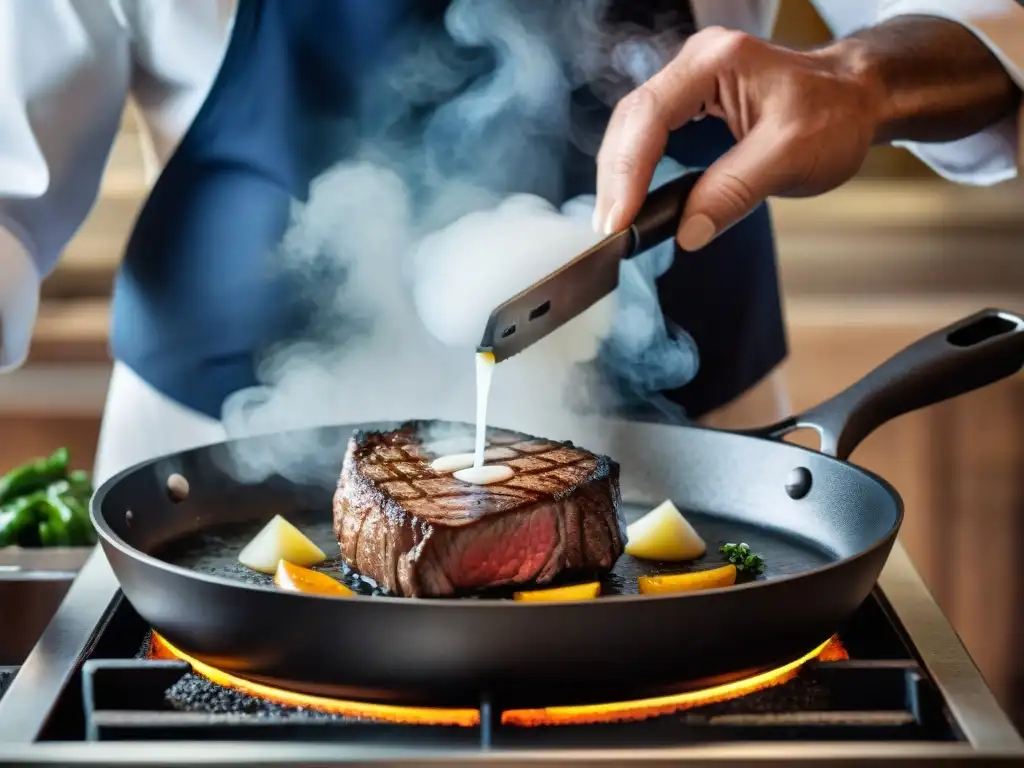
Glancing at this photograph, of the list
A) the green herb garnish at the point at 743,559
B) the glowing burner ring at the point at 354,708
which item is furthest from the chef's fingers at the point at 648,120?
the glowing burner ring at the point at 354,708

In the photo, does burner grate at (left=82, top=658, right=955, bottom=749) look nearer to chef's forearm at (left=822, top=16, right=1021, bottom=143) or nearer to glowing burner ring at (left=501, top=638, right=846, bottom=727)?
glowing burner ring at (left=501, top=638, right=846, bottom=727)

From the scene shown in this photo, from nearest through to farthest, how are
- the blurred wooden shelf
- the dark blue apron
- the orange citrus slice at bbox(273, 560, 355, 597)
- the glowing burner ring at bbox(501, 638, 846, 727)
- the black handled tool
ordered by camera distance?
the glowing burner ring at bbox(501, 638, 846, 727) < the orange citrus slice at bbox(273, 560, 355, 597) < the black handled tool < the dark blue apron < the blurred wooden shelf

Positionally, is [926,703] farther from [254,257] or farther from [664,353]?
[254,257]

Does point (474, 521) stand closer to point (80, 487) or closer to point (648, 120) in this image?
point (648, 120)

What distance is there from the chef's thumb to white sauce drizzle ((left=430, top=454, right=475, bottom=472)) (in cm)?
41

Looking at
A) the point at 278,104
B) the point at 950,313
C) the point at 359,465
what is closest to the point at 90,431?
the point at 278,104

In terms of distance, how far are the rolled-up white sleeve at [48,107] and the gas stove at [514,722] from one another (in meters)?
0.87

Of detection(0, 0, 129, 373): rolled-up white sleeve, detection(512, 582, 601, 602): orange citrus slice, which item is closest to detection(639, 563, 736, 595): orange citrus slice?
detection(512, 582, 601, 602): orange citrus slice

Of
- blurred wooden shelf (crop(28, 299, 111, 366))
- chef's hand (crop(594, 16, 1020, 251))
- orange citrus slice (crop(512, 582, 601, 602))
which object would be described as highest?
chef's hand (crop(594, 16, 1020, 251))

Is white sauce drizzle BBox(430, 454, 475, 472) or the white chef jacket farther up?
the white chef jacket

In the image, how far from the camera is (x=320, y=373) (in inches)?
81.0

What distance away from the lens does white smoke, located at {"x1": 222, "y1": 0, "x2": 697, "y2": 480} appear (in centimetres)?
195

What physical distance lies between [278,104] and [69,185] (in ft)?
1.25

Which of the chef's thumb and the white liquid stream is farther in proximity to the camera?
the chef's thumb
